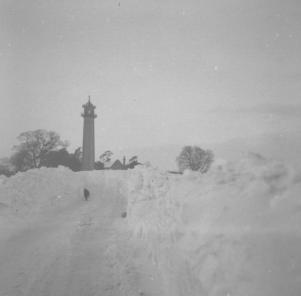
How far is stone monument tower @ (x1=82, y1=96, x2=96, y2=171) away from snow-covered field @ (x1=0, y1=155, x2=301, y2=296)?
3887cm

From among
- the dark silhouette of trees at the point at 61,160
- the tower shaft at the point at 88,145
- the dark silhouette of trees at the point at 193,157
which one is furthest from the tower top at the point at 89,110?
the dark silhouette of trees at the point at 193,157

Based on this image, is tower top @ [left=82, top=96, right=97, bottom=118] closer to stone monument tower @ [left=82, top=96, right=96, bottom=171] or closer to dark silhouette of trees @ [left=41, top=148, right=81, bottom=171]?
stone monument tower @ [left=82, top=96, right=96, bottom=171]

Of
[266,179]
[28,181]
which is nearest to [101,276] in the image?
[266,179]

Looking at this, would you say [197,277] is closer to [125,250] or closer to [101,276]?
[101,276]

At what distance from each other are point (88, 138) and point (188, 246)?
46.3 meters

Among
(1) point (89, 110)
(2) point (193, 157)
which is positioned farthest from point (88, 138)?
(2) point (193, 157)

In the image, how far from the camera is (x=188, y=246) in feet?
18.1

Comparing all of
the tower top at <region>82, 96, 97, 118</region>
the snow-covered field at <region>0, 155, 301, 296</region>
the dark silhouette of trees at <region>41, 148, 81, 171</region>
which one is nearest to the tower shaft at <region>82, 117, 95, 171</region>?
the tower top at <region>82, 96, 97, 118</region>

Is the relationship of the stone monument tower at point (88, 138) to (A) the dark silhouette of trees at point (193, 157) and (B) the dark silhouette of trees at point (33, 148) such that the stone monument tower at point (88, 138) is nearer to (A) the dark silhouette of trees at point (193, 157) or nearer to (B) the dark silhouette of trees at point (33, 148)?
(B) the dark silhouette of trees at point (33, 148)

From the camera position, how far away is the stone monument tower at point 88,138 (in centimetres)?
4897

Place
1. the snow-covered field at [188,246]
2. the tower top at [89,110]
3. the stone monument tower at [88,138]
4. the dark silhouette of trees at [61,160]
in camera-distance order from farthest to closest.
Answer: the tower top at [89,110] < the dark silhouette of trees at [61,160] < the stone monument tower at [88,138] < the snow-covered field at [188,246]

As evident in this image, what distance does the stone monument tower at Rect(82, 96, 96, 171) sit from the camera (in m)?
49.0

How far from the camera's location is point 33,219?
1339 cm

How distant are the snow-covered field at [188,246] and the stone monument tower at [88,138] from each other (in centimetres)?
3887
